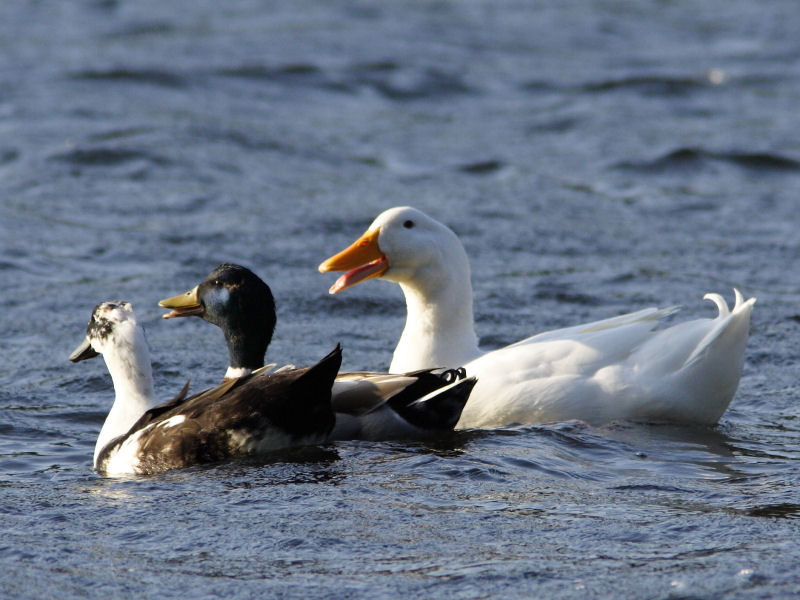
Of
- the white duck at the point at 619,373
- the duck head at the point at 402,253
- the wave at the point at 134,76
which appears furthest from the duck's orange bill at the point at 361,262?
the wave at the point at 134,76

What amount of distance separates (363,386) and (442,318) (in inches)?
46.1

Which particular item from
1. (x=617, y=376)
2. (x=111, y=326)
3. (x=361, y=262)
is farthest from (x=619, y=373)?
(x=111, y=326)

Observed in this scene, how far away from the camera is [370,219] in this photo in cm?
1190

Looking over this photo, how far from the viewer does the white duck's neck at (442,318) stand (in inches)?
301

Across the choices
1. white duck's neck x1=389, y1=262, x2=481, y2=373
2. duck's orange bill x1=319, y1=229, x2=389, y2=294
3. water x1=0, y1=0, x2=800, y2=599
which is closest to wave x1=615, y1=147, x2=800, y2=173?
water x1=0, y1=0, x2=800, y2=599

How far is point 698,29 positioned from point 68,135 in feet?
31.3

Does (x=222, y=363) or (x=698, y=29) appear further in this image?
(x=698, y=29)

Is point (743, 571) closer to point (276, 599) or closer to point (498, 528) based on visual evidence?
point (498, 528)

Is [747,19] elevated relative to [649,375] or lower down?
elevated

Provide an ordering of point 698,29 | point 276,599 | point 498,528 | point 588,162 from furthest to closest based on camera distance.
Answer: point 698,29 → point 588,162 → point 498,528 → point 276,599

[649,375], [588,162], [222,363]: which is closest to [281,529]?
[649,375]

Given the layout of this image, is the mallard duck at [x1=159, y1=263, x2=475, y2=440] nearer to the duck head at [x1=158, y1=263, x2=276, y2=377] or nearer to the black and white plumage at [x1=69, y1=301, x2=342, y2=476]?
the duck head at [x1=158, y1=263, x2=276, y2=377]

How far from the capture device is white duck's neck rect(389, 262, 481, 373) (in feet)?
25.1

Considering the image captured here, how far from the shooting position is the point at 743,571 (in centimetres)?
479
